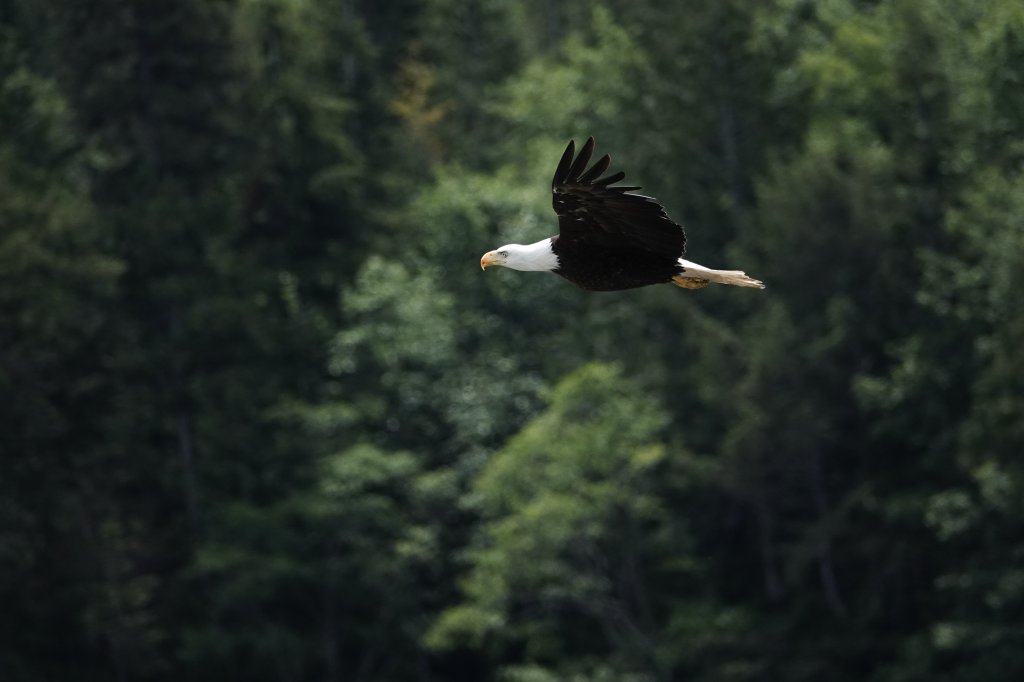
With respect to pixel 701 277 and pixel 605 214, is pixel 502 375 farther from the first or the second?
pixel 605 214

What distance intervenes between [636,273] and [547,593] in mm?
19892

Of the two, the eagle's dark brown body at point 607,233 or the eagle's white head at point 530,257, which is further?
the eagle's white head at point 530,257

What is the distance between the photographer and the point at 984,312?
31703mm

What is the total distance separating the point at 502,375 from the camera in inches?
1465

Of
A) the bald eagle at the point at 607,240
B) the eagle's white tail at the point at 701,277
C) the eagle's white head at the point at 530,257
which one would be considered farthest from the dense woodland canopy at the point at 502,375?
the bald eagle at the point at 607,240

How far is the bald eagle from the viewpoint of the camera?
1152 centimetres

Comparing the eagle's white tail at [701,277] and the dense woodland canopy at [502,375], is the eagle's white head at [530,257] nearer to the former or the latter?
the eagle's white tail at [701,277]

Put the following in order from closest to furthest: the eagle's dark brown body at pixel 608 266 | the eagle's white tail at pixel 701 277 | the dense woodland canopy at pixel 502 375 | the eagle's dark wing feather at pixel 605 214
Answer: the eagle's dark wing feather at pixel 605 214 < the eagle's dark brown body at pixel 608 266 < the eagle's white tail at pixel 701 277 < the dense woodland canopy at pixel 502 375

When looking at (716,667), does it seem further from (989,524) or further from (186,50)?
(186,50)

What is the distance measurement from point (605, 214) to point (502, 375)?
83.9 feet

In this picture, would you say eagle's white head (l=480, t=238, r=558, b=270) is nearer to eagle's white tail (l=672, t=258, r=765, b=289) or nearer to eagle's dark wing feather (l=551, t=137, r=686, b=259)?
eagle's dark wing feather (l=551, t=137, r=686, b=259)

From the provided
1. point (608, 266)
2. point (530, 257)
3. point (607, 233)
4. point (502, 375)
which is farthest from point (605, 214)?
point (502, 375)

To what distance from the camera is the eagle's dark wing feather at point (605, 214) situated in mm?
11477

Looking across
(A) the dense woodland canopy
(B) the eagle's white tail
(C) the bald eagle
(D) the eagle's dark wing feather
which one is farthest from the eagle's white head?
(A) the dense woodland canopy
